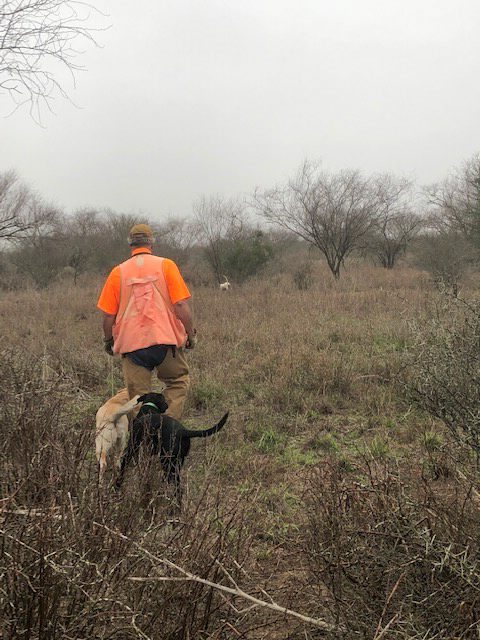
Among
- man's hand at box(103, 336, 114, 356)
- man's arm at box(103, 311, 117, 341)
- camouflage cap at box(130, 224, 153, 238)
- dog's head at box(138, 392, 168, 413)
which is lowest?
dog's head at box(138, 392, 168, 413)

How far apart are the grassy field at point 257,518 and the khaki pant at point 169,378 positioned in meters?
0.45

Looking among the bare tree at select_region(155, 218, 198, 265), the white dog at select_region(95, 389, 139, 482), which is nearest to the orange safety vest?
the white dog at select_region(95, 389, 139, 482)

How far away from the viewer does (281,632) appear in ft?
5.63

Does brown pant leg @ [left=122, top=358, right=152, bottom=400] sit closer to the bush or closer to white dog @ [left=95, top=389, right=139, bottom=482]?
white dog @ [left=95, top=389, right=139, bottom=482]

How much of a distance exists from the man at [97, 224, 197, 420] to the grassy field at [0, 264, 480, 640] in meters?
0.57

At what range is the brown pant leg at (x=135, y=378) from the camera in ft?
12.0

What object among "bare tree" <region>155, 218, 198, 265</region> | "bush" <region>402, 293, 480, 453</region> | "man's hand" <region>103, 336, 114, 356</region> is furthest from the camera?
"bare tree" <region>155, 218, 198, 265</region>

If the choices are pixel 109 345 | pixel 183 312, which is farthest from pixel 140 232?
pixel 109 345

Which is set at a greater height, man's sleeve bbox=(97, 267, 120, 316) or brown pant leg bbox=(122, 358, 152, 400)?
man's sleeve bbox=(97, 267, 120, 316)

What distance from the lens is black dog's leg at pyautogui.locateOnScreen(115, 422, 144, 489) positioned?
203 cm

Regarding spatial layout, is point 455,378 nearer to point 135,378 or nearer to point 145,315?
point 145,315

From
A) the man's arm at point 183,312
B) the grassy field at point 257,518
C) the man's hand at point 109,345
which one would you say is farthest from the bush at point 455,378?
the man's hand at point 109,345

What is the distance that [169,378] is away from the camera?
3.85 m

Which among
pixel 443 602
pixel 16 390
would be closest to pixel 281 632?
pixel 443 602
